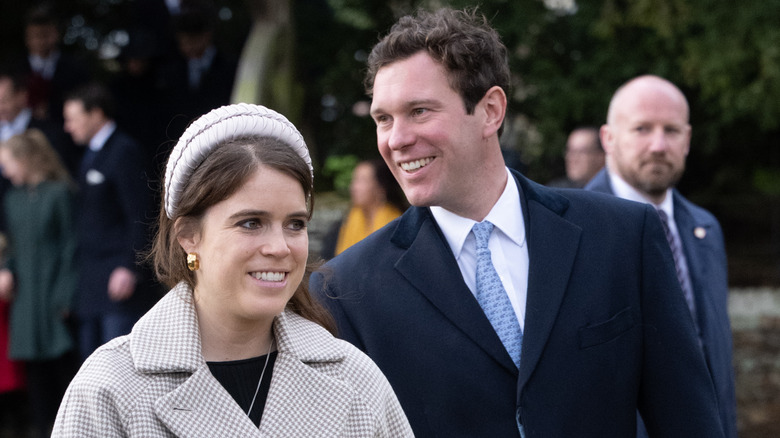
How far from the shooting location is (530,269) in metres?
2.99

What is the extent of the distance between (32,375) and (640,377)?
5407 mm

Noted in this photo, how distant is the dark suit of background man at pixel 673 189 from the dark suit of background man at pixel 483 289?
1.22m

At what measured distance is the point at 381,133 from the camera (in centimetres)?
317

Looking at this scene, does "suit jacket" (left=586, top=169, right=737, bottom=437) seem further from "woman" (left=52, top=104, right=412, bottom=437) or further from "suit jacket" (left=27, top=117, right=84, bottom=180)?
"suit jacket" (left=27, top=117, right=84, bottom=180)

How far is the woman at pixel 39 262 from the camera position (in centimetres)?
726

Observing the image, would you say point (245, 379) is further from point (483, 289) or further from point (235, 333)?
point (483, 289)

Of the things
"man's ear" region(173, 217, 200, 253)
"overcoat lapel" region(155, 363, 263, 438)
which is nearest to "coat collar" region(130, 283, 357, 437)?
"overcoat lapel" region(155, 363, 263, 438)

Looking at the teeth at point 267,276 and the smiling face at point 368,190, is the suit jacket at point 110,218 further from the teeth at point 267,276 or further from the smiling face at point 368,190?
the teeth at point 267,276

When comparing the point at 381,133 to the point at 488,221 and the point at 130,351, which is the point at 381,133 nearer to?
the point at 488,221

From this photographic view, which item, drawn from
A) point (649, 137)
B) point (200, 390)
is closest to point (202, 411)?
point (200, 390)

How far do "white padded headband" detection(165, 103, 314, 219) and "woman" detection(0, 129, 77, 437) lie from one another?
4825 mm

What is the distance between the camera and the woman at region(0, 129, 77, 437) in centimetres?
726

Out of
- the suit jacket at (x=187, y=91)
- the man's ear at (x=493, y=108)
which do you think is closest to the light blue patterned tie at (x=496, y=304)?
the man's ear at (x=493, y=108)

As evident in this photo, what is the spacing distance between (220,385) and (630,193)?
107 inches
